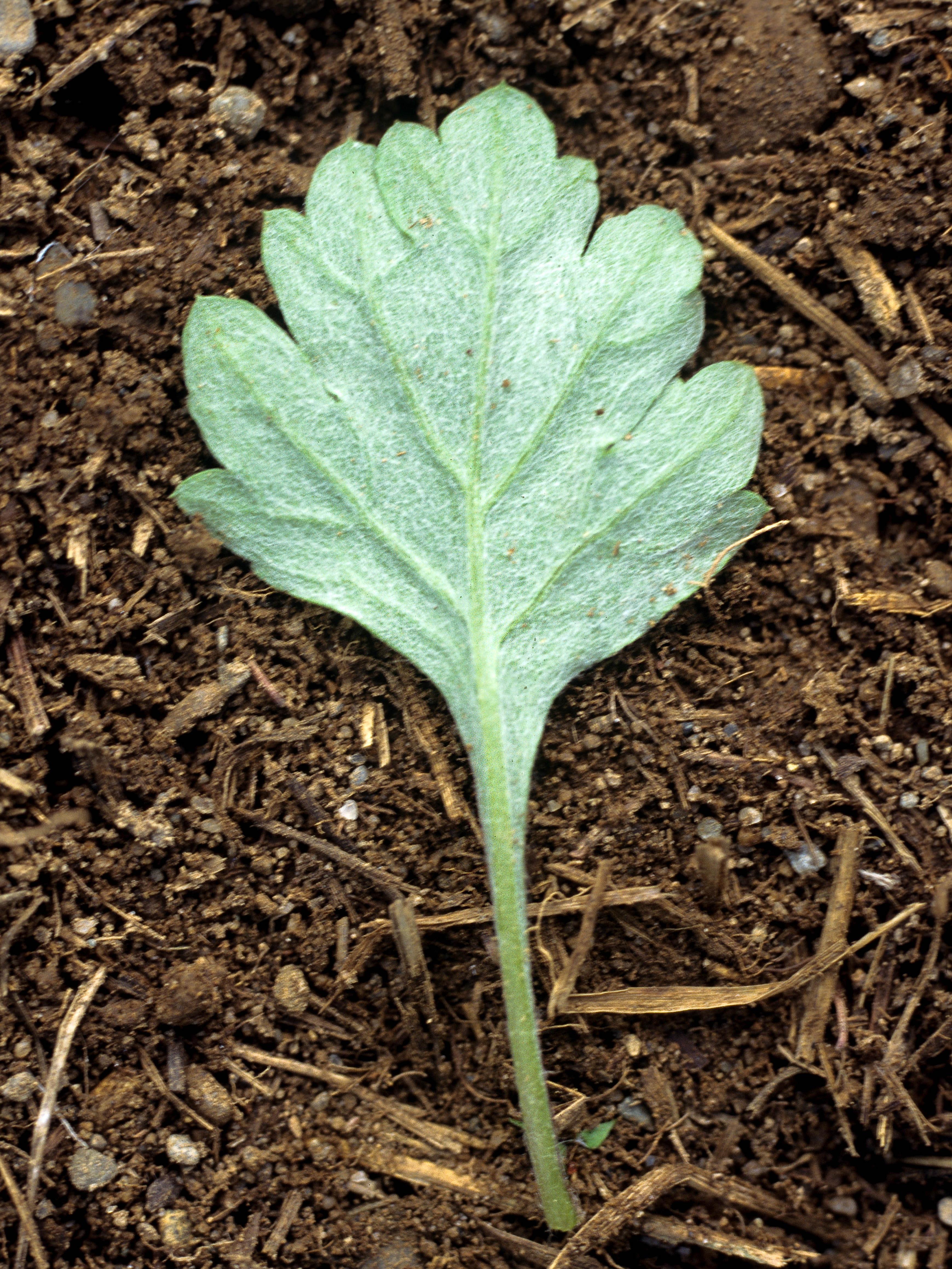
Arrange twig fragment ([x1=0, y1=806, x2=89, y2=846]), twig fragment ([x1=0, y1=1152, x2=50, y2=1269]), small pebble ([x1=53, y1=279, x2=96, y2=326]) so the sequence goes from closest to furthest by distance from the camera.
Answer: twig fragment ([x1=0, y1=1152, x2=50, y2=1269])
twig fragment ([x1=0, y1=806, x2=89, y2=846])
small pebble ([x1=53, y1=279, x2=96, y2=326])

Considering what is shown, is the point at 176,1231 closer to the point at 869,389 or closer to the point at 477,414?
the point at 477,414

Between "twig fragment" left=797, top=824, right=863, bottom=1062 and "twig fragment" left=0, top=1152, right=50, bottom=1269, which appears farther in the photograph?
"twig fragment" left=797, top=824, right=863, bottom=1062

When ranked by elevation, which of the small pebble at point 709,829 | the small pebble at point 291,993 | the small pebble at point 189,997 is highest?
the small pebble at point 189,997

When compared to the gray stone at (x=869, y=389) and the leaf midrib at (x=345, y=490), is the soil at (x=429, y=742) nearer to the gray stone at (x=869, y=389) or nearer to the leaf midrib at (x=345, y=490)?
the gray stone at (x=869, y=389)

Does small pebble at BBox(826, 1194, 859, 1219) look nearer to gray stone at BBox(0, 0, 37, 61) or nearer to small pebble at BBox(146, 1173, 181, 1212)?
small pebble at BBox(146, 1173, 181, 1212)

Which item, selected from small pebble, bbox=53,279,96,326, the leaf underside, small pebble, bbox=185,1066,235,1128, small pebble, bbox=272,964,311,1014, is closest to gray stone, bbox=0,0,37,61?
small pebble, bbox=53,279,96,326

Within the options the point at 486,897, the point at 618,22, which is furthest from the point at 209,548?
the point at 618,22

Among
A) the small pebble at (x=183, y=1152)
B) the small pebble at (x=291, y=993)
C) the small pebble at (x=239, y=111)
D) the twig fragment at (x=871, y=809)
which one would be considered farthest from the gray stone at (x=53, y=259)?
the twig fragment at (x=871, y=809)
